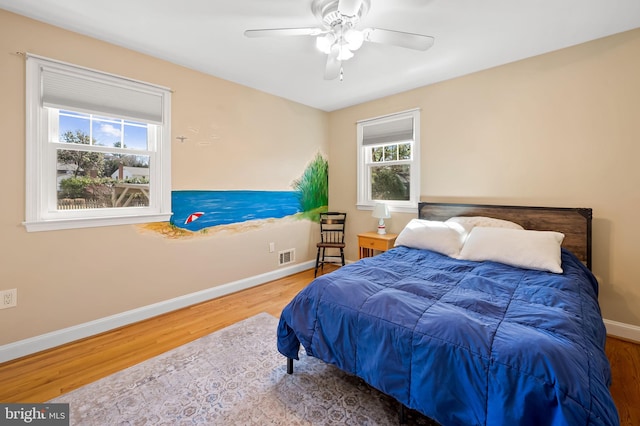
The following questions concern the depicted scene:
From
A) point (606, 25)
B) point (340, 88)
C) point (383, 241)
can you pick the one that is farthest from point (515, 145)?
point (340, 88)

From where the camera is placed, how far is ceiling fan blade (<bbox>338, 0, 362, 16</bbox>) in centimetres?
156

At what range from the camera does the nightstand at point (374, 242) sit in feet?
11.3

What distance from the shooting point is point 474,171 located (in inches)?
121

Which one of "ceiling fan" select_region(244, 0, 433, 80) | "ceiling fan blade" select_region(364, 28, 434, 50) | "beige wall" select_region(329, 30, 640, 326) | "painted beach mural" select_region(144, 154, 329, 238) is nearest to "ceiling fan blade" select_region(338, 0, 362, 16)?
"ceiling fan" select_region(244, 0, 433, 80)

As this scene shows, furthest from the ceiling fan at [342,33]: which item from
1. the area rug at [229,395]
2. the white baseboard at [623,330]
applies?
the white baseboard at [623,330]

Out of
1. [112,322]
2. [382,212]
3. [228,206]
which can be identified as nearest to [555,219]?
[382,212]

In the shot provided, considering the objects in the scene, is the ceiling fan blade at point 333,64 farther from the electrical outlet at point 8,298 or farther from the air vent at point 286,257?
the electrical outlet at point 8,298

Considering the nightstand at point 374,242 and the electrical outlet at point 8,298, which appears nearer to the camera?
the electrical outlet at point 8,298

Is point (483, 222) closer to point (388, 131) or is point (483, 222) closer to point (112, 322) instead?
point (388, 131)

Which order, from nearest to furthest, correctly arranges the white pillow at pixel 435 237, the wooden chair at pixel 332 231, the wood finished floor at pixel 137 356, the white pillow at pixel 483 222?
1. the wood finished floor at pixel 137 356
2. the white pillow at pixel 435 237
3. the white pillow at pixel 483 222
4. the wooden chair at pixel 332 231

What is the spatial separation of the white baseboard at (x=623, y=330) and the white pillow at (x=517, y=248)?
93 cm

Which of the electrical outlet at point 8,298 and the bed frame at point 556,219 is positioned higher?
the bed frame at point 556,219

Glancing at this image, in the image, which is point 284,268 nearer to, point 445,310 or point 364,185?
point 364,185

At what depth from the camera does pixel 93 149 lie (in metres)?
2.38
